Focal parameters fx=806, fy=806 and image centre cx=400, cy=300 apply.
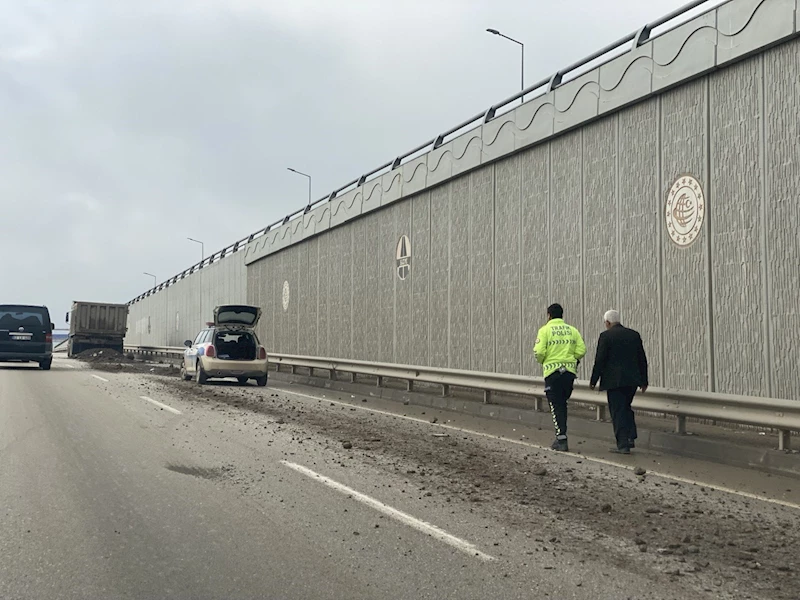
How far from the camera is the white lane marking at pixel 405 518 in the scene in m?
5.28

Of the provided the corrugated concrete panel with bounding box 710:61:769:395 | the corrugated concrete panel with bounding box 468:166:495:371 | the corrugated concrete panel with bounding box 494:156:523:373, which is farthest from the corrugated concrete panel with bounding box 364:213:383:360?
the corrugated concrete panel with bounding box 710:61:769:395

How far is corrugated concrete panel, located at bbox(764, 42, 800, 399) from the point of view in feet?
31.9

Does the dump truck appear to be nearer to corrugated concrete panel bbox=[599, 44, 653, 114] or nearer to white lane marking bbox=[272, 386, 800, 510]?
white lane marking bbox=[272, 386, 800, 510]

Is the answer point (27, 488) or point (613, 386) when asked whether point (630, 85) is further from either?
point (27, 488)

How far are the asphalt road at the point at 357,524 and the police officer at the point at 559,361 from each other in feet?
2.43

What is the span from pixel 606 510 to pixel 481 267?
36.7 ft

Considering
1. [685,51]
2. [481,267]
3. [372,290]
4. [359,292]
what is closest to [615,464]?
[685,51]

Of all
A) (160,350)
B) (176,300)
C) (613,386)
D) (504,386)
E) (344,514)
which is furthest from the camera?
→ (176,300)

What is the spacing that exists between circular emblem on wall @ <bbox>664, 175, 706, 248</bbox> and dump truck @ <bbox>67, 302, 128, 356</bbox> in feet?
119

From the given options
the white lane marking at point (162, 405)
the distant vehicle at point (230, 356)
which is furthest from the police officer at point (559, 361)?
the distant vehicle at point (230, 356)

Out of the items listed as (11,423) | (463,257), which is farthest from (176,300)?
(11,423)

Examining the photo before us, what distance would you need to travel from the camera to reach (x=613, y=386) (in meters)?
9.67

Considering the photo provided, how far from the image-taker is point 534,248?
50.6 feet

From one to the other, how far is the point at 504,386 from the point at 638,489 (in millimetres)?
6628
